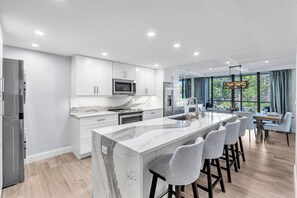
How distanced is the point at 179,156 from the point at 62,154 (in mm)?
3309

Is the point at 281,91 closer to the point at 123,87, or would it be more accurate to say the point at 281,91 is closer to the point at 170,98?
the point at 170,98

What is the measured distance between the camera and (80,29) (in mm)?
2197

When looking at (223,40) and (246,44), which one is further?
(246,44)

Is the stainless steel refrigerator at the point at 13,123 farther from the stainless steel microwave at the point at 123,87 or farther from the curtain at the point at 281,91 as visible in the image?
the curtain at the point at 281,91

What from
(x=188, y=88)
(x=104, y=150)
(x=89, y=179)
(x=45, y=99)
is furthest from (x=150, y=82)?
(x=188, y=88)

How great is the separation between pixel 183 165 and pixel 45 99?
3.35m

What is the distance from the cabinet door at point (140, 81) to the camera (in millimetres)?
4750

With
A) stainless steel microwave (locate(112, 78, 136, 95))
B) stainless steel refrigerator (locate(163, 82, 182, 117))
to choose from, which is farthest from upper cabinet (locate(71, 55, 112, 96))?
stainless steel refrigerator (locate(163, 82, 182, 117))

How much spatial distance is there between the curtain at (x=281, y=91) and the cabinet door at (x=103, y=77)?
607cm

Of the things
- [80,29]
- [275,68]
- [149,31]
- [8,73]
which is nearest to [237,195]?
[149,31]

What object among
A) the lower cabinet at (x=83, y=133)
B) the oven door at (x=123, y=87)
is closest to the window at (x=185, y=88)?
the oven door at (x=123, y=87)

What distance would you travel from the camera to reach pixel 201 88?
7.88 meters

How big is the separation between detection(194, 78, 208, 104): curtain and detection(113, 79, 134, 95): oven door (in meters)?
4.72

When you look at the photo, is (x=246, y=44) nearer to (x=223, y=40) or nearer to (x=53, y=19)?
(x=223, y=40)
